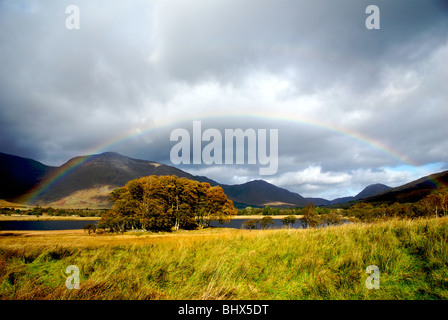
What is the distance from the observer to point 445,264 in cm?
508

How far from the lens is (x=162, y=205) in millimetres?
46406

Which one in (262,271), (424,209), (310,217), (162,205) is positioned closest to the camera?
(262,271)

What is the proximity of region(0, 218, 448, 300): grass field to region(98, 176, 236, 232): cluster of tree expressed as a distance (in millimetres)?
38168

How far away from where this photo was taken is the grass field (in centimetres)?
450

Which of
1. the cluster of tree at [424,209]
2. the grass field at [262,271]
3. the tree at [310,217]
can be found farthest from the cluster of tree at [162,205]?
the grass field at [262,271]

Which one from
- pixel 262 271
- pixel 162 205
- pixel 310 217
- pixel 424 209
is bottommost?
pixel 310 217

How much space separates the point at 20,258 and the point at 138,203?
134ft

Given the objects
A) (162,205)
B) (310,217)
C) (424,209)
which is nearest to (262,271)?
(162,205)

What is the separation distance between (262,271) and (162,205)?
43294 millimetres

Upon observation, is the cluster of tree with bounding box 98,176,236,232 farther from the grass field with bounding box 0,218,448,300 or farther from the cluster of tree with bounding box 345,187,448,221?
the grass field with bounding box 0,218,448,300

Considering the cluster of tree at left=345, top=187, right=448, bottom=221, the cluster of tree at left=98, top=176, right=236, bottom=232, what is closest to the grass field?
the cluster of tree at left=345, top=187, right=448, bottom=221

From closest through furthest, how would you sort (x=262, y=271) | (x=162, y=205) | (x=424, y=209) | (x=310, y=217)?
(x=262, y=271) → (x=424, y=209) → (x=162, y=205) → (x=310, y=217)

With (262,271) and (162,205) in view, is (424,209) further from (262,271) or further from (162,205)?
(262,271)
